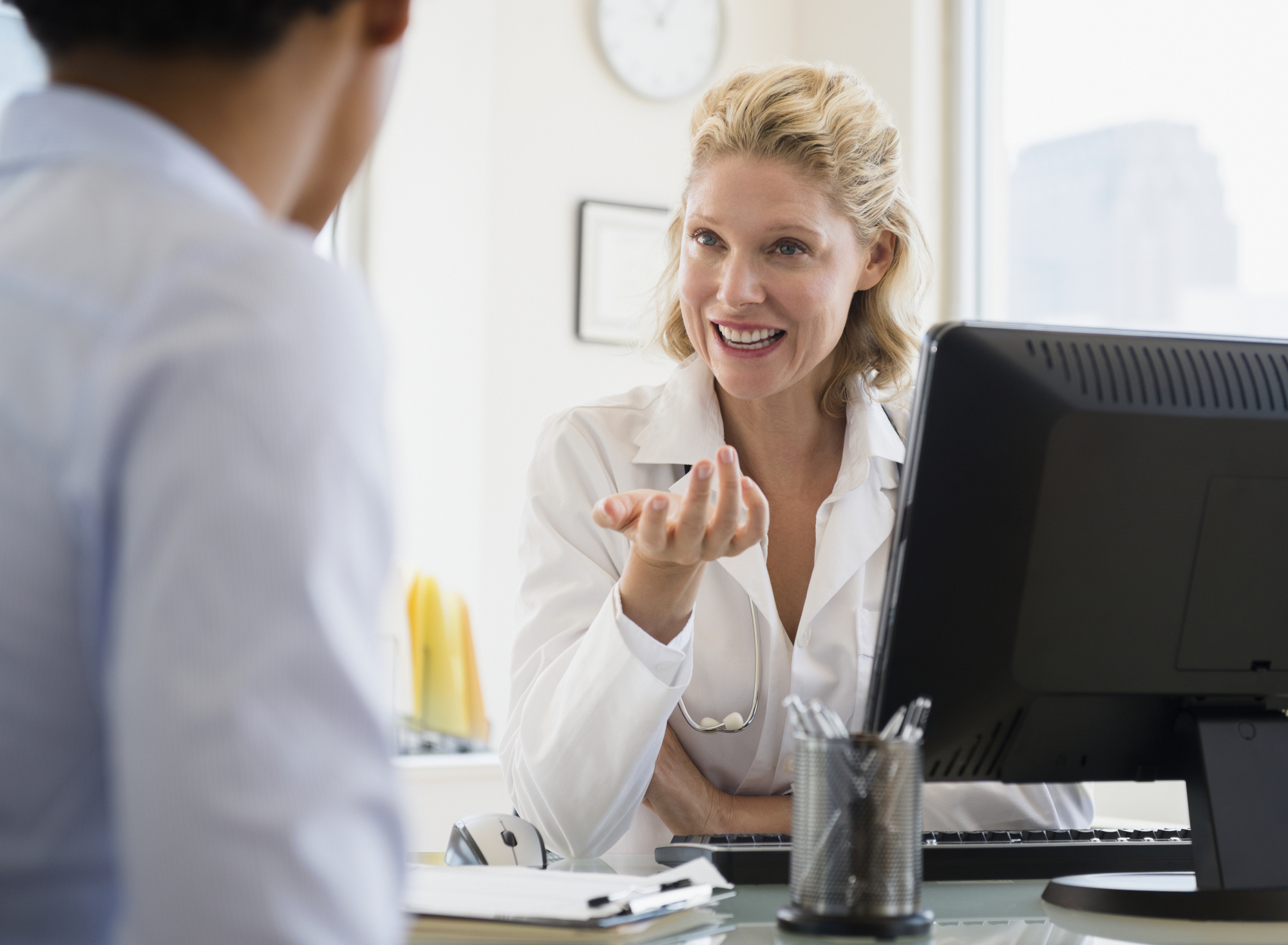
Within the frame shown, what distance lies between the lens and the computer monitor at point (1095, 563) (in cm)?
104

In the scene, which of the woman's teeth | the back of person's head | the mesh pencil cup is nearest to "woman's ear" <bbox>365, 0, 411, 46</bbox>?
the back of person's head

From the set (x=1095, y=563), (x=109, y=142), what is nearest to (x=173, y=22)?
(x=109, y=142)

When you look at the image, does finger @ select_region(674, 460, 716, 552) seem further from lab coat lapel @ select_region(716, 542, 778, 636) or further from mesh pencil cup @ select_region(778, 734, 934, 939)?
lab coat lapel @ select_region(716, 542, 778, 636)

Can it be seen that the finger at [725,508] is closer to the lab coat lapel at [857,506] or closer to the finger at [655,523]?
the finger at [655,523]

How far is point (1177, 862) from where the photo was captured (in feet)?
4.13

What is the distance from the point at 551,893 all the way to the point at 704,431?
89 cm

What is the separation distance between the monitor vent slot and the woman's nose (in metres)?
0.68

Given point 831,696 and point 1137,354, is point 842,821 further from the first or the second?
point 831,696

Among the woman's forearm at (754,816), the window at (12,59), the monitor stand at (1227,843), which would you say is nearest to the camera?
the monitor stand at (1227,843)

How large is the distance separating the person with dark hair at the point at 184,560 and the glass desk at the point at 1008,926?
52cm

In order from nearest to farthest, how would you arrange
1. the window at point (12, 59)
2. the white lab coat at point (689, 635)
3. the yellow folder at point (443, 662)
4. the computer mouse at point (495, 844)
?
the computer mouse at point (495, 844) → the white lab coat at point (689, 635) → the window at point (12, 59) → the yellow folder at point (443, 662)

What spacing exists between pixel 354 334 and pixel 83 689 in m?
0.17

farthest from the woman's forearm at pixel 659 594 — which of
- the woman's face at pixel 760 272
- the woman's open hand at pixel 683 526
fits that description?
the woman's face at pixel 760 272

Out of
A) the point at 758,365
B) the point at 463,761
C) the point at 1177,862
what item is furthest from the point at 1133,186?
the point at 1177,862
